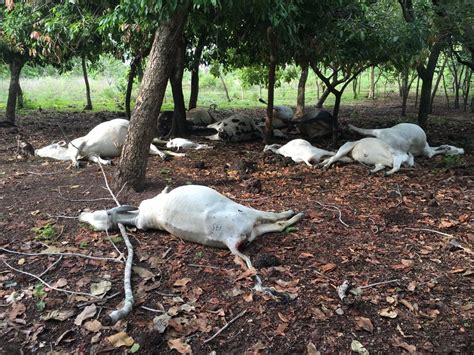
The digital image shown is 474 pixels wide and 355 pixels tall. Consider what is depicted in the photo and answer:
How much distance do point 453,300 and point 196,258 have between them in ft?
6.88

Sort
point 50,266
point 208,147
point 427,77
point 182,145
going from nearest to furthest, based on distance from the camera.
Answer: point 50,266 → point 182,145 → point 208,147 → point 427,77

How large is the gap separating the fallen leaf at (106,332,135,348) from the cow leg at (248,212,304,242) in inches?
59.6

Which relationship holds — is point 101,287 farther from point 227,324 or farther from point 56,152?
point 56,152

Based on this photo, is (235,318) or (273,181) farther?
(273,181)

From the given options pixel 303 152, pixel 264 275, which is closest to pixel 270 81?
pixel 303 152

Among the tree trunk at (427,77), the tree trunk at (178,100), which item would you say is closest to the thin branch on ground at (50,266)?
the tree trunk at (178,100)

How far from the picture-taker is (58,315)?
3.31 metres

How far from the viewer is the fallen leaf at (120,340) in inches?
119

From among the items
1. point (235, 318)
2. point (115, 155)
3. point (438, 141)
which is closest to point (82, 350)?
point (235, 318)

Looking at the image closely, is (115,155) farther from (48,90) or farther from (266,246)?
(48,90)

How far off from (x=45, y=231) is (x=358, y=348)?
126 inches

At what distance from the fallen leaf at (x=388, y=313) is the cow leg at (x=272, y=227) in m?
1.37

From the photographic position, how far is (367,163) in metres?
7.27

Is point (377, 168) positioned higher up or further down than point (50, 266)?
higher up
